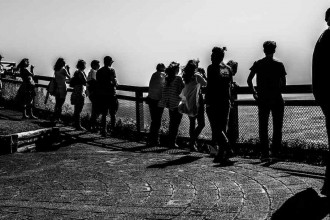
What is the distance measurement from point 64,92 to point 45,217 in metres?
8.19

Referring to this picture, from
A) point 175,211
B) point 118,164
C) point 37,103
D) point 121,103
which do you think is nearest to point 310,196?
point 175,211

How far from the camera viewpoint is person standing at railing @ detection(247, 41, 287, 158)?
762 cm

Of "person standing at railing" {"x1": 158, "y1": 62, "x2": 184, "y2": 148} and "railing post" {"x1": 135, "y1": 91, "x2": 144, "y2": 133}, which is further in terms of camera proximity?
"railing post" {"x1": 135, "y1": 91, "x2": 144, "y2": 133}

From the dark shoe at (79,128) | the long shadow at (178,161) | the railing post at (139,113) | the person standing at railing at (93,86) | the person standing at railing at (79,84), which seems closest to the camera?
the long shadow at (178,161)

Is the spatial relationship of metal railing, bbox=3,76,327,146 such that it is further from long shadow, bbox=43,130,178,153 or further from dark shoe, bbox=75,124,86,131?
dark shoe, bbox=75,124,86,131

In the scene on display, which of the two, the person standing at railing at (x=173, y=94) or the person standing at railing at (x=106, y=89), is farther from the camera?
the person standing at railing at (x=106, y=89)

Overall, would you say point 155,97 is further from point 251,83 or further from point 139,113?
point 251,83

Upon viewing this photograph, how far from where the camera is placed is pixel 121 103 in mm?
12258

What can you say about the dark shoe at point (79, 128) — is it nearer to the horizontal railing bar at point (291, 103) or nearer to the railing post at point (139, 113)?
the railing post at point (139, 113)

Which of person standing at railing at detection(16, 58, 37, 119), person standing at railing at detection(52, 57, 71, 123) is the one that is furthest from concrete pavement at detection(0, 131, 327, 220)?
person standing at railing at detection(16, 58, 37, 119)

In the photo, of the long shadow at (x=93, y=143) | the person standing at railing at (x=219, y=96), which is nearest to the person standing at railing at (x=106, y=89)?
the long shadow at (x=93, y=143)

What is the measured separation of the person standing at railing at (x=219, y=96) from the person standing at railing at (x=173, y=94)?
6.49 feet

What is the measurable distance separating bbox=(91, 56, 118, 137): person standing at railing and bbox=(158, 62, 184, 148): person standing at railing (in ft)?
5.95

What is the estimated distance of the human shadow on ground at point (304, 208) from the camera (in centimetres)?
425
